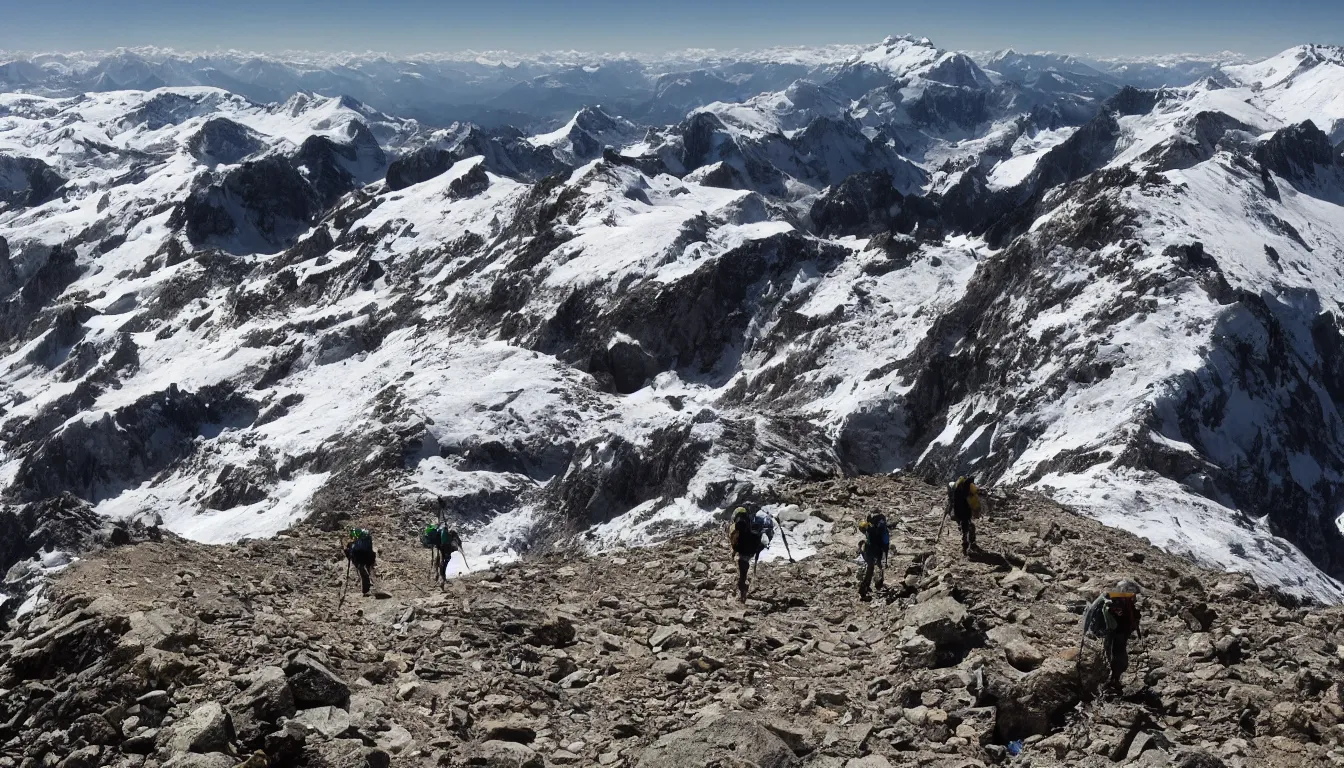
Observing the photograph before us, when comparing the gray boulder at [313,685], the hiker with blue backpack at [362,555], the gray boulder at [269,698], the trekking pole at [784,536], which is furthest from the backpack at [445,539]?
the gray boulder at [269,698]

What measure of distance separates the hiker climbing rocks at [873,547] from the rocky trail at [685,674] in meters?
0.67

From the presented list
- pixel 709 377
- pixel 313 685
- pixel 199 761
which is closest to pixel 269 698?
pixel 313 685

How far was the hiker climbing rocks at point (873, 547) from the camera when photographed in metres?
24.9

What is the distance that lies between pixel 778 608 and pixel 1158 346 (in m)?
68.5

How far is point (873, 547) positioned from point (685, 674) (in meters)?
7.52

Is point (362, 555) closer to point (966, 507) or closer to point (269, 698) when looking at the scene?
point (269, 698)

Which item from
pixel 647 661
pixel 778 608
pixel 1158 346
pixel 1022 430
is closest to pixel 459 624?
pixel 647 661

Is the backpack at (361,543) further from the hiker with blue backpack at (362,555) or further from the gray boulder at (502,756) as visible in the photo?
the gray boulder at (502,756)

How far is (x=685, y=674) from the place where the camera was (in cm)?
1986

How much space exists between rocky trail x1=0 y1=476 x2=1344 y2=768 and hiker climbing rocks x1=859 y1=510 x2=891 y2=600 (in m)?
0.67

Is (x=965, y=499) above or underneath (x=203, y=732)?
above

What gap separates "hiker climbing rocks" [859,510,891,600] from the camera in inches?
979

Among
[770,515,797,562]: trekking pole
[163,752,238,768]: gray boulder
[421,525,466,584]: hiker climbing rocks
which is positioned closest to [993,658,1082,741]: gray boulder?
[163,752,238,768]: gray boulder

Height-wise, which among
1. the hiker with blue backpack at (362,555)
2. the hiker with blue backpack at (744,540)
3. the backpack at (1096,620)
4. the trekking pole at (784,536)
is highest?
the backpack at (1096,620)
